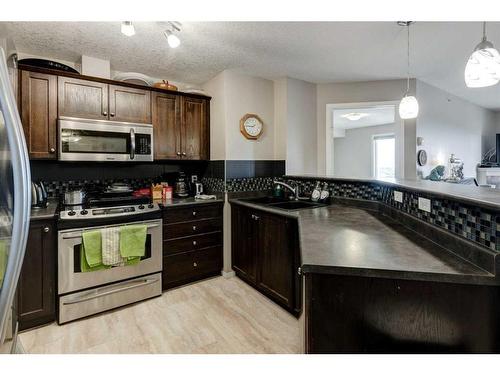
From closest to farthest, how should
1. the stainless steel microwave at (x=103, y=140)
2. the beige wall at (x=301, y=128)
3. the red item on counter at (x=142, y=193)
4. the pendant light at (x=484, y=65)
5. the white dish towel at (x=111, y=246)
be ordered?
the pendant light at (x=484, y=65)
the white dish towel at (x=111, y=246)
the stainless steel microwave at (x=103, y=140)
the red item on counter at (x=142, y=193)
the beige wall at (x=301, y=128)

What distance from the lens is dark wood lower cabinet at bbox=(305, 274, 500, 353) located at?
962mm

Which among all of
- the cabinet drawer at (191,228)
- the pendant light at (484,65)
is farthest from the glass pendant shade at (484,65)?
the cabinet drawer at (191,228)

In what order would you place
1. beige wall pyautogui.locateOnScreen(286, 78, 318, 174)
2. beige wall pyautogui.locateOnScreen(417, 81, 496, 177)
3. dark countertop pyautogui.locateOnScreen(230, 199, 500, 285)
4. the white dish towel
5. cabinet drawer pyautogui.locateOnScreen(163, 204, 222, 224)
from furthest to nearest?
beige wall pyautogui.locateOnScreen(417, 81, 496, 177), beige wall pyautogui.locateOnScreen(286, 78, 318, 174), cabinet drawer pyautogui.locateOnScreen(163, 204, 222, 224), the white dish towel, dark countertop pyautogui.locateOnScreen(230, 199, 500, 285)

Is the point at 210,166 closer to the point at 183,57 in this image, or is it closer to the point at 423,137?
the point at 183,57

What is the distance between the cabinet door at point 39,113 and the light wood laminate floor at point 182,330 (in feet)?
4.95

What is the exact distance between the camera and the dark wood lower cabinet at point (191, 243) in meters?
2.59

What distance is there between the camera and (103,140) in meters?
2.53

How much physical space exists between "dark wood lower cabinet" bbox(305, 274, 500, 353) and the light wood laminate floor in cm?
82

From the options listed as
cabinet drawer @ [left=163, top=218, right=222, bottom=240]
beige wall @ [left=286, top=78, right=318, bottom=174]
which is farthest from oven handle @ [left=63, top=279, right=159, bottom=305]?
beige wall @ [left=286, top=78, right=318, bottom=174]

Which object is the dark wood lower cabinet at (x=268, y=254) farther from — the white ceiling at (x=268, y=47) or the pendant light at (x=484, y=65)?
the white ceiling at (x=268, y=47)

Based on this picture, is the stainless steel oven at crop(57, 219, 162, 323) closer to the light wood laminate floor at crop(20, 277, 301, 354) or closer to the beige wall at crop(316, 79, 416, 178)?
the light wood laminate floor at crop(20, 277, 301, 354)

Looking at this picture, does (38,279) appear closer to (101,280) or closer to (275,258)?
(101,280)

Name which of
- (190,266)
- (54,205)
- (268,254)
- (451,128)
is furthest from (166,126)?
(451,128)

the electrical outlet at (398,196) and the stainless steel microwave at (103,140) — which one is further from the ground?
the stainless steel microwave at (103,140)
